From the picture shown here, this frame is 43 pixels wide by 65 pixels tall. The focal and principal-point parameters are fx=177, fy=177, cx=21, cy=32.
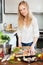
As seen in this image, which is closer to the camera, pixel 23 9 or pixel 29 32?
pixel 23 9

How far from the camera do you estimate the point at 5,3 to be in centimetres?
457

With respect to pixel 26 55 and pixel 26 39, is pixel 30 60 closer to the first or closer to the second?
pixel 26 55

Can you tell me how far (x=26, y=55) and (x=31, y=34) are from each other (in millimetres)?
920

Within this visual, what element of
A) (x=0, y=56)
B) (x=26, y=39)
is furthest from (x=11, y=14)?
(x=0, y=56)

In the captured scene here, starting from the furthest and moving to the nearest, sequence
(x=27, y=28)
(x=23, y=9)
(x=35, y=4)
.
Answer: (x=35, y=4)
(x=27, y=28)
(x=23, y=9)

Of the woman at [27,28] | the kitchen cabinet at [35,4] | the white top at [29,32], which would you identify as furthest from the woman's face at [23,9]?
the kitchen cabinet at [35,4]

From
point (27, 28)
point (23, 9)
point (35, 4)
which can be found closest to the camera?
point (23, 9)

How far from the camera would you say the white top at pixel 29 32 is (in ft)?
9.10

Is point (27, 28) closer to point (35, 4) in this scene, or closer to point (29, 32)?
point (29, 32)

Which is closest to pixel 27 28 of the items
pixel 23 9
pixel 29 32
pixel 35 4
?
pixel 29 32

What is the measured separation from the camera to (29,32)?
113 inches

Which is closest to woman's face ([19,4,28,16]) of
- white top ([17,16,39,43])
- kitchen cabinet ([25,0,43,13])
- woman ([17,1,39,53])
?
woman ([17,1,39,53])

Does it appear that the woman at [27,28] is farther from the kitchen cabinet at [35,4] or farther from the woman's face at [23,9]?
the kitchen cabinet at [35,4]

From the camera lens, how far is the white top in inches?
109
